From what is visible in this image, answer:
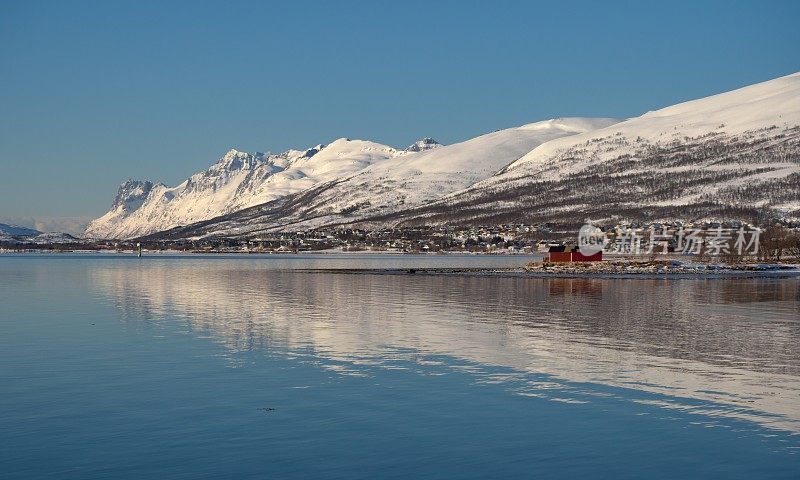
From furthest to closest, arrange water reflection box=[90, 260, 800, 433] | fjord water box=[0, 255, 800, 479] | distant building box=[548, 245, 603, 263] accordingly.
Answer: distant building box=[548, 245, 603, 263]
water reflection box=[90, 260, 800, 433]
fjord water box=[0, 255, 800, 479]

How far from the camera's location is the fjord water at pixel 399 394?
19906 mm

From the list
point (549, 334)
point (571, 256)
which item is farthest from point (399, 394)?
point (571, 256)

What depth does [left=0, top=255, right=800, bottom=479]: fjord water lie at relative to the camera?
65.3 feet

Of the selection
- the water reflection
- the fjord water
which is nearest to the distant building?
the water reflection

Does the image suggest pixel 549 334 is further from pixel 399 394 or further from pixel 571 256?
pixel 571 256

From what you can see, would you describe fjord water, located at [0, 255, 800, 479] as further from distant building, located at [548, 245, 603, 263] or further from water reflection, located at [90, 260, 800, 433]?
distant building, located at [548, 245, 603, 263]

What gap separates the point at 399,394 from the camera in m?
27.2

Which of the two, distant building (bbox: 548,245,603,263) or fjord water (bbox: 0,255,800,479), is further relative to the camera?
distant building (bbox: 548,245,603,263)

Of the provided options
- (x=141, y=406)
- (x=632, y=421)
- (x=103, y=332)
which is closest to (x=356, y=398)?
(x=141, y=406)

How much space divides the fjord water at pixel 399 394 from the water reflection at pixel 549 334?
0.55ft

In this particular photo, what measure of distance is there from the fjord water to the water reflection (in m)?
0.17

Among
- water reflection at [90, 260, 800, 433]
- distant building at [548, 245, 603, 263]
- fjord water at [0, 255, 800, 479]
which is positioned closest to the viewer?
fjord water at [0, 255, 800, 479]

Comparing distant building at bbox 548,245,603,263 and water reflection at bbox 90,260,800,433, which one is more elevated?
distant building at bbox 548,245,603,263

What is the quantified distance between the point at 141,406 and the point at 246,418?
3361 mm
